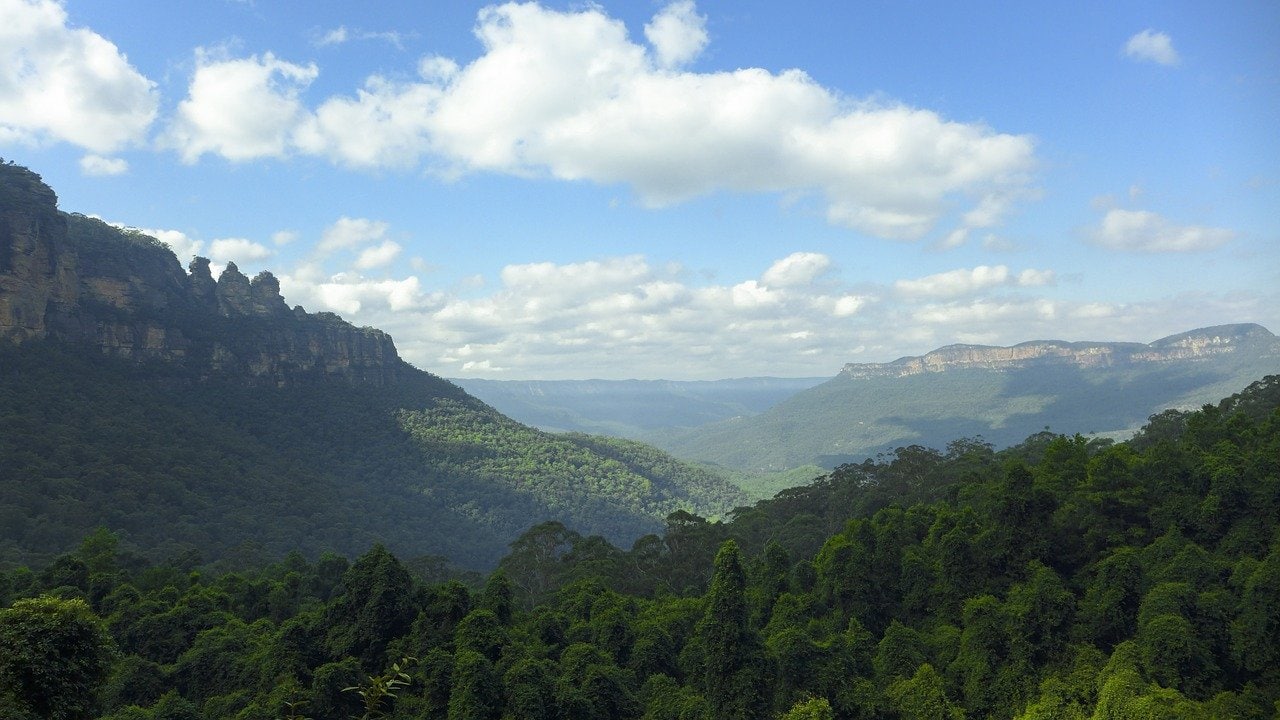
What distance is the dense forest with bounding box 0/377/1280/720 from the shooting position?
907 inches

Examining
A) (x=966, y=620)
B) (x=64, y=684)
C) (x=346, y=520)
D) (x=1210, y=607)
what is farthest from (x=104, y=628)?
(x=346, y=520)

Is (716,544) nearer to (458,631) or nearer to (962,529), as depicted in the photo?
(962,529)

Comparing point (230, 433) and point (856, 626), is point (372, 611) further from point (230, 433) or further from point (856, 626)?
point (230, 433)

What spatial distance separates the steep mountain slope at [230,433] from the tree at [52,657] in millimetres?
49688

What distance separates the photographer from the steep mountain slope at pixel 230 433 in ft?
223

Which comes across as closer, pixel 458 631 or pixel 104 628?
pixel 104 628

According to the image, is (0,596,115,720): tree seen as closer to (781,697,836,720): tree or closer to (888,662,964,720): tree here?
(781,697,836,720): tree

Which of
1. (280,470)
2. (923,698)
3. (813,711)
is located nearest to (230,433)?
(280,470)

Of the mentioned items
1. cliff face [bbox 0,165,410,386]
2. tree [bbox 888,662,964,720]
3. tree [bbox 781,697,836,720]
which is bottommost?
tree [bbox 888,662,964,720]

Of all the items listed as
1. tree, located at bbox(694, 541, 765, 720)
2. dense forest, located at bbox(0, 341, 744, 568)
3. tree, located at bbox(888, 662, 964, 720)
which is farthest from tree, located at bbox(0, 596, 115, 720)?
dense forest, located at bbox(0, 341, 744, 568)

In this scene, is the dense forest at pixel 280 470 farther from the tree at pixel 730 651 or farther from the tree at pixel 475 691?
the tree at pixel 730 651

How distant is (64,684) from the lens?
1198 cm

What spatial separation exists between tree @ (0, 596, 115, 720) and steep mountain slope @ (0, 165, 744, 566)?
1956 inches

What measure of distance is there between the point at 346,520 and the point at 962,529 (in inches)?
2918
